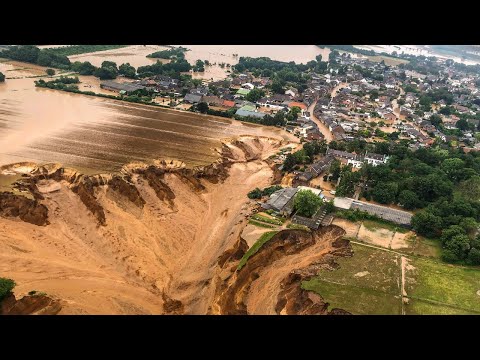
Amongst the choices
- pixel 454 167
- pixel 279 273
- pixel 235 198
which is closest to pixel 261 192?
pixel 235 198

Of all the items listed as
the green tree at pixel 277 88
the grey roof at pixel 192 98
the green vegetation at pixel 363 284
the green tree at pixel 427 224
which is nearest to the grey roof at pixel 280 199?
the green vegetation at pixel 363 284

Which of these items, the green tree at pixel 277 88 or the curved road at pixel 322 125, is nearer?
the curved road at pixel 322 125

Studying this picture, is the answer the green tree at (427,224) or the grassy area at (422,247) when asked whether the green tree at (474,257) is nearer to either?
the grassy area at (422,247)

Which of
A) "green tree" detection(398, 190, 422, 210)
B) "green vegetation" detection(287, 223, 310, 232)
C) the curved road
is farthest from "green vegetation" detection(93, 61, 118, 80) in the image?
"green tree" detection(398, 190, 422, 210)

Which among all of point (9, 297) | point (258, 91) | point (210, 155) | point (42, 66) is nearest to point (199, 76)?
point (258, 91)

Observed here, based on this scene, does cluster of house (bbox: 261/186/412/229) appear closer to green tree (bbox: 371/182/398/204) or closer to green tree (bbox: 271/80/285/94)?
green tree (bbox: 371/182/398/204)

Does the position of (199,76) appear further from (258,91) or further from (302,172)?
(302,172)
